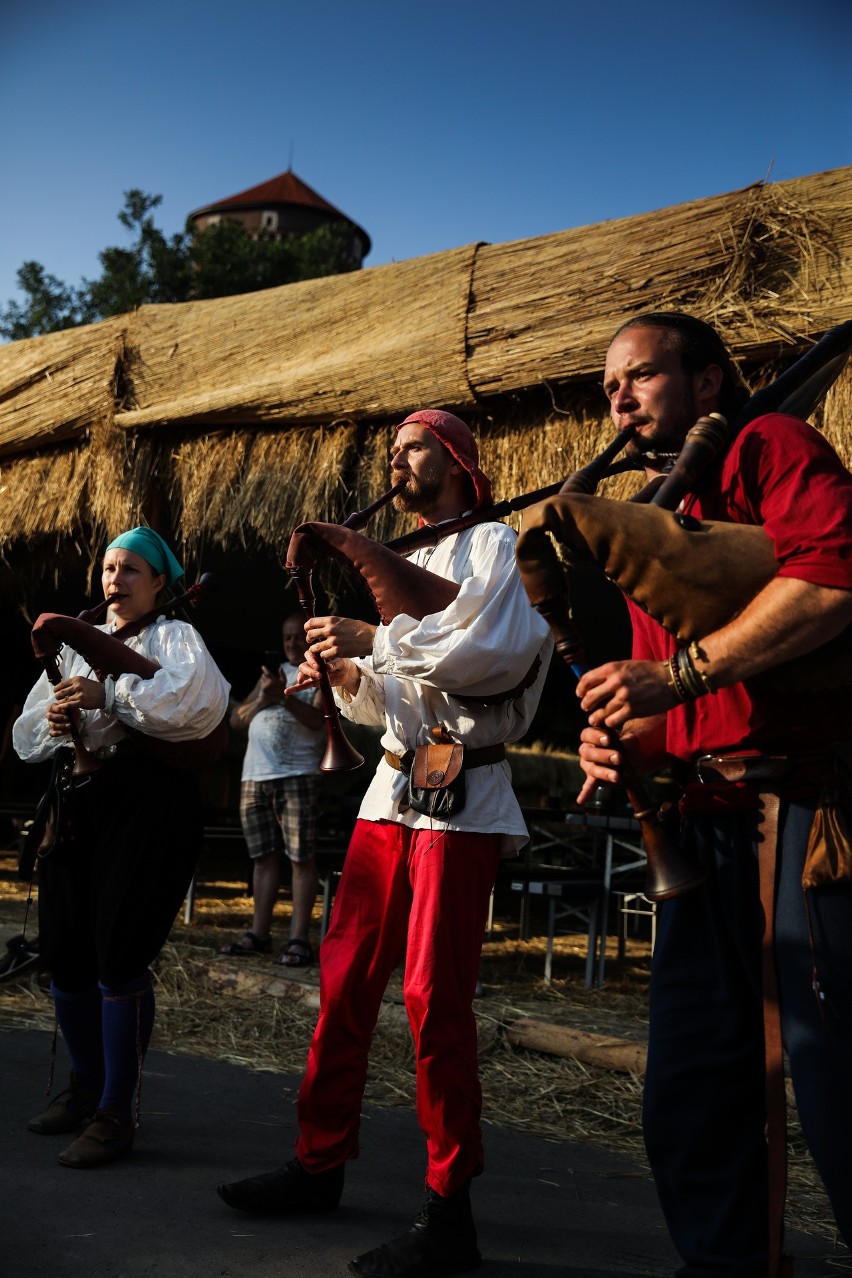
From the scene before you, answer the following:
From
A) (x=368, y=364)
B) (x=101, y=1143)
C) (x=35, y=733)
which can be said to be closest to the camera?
(x=101, y=1143)

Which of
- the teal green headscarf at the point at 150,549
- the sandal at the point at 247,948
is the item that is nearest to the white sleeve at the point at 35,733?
the teal green headscarf at the point at 150,549

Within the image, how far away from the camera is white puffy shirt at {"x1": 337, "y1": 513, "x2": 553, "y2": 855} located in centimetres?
259

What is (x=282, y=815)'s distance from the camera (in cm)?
623

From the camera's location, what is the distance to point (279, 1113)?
12.4ft

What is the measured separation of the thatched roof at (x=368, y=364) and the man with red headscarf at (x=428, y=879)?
2.30m

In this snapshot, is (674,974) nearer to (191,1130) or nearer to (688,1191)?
(688,1191)

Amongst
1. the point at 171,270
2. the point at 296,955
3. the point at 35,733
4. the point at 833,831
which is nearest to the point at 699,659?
the point at 833,831

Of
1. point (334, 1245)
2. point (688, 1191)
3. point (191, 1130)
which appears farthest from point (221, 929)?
point (688, 1191)

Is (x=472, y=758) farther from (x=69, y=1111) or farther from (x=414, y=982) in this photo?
(x=69, y=1111)

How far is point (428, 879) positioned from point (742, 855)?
36.6 inches

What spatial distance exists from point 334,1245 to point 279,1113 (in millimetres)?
1211

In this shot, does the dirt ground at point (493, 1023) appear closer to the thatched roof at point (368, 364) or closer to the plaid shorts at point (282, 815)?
the plaid shorts at point (282, 815)

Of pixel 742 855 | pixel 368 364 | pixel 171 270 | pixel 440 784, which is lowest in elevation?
pixel 742 855

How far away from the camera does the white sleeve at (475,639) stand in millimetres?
2570
